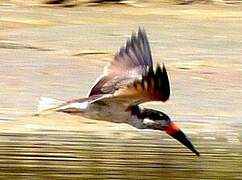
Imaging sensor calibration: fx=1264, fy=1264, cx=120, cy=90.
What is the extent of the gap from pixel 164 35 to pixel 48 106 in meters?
7.53

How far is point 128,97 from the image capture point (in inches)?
218

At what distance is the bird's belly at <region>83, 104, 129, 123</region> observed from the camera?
569 centimetres

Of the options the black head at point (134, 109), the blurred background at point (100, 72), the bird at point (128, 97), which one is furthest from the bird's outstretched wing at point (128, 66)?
the blurred background at point (100, 72)

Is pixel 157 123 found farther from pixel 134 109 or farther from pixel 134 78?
pixel 134 78

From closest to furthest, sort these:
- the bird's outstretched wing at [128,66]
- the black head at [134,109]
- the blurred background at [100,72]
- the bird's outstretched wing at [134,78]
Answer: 1. the bird's outstretched wing at [134,78]
2. the bird's outstretched wing at [128,66]
3. the black head at [134,109]
4. the blurred background at [100,72]

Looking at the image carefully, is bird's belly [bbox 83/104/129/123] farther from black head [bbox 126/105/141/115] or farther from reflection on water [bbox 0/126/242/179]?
reflection on water [bbox 0/126/242/179]

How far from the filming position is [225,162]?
6.78m

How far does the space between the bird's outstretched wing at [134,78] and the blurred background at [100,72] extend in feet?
1.83

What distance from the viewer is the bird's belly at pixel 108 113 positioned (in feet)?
18.7

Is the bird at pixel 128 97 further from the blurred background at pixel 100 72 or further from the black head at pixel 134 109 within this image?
the blurred background at pixel 100 72

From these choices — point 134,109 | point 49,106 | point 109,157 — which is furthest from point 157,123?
point 109,157

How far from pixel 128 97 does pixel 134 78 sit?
0.10 meters

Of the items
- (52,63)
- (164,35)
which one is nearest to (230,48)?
(164,35)

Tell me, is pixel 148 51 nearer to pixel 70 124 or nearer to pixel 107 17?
pixel 70 124
